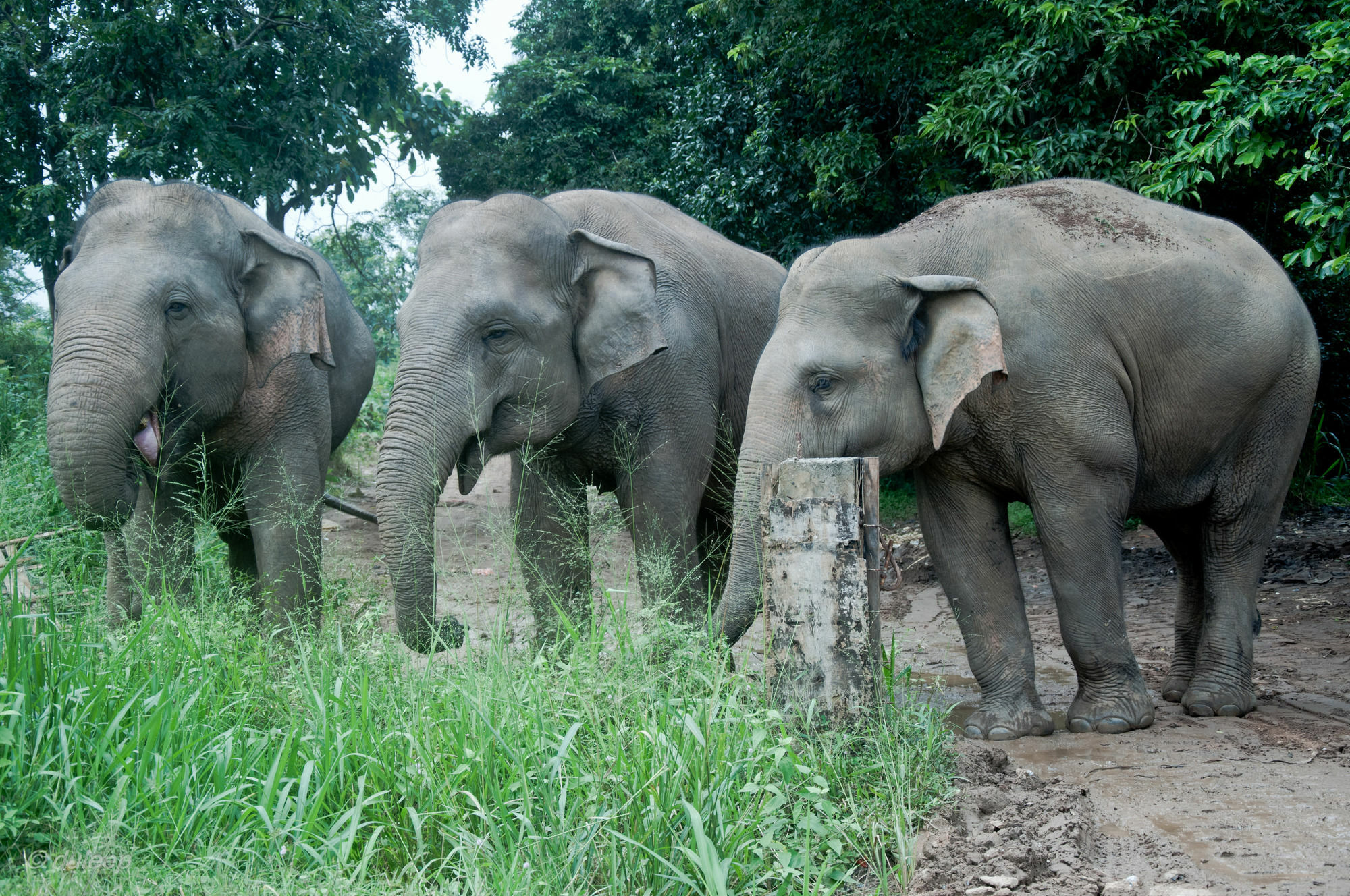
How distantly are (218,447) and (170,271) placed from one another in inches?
33.5

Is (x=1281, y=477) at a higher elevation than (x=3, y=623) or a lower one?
higher

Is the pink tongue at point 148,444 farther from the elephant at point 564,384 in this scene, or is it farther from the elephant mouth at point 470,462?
the elephant mouth at point 470,462

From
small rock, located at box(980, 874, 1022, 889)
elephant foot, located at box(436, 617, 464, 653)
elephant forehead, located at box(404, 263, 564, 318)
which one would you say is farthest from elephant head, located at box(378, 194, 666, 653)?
small rock, located at box(980, 874, 1022, 889)

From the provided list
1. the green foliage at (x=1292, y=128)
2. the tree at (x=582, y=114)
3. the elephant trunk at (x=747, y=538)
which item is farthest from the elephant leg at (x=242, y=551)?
the tree at (x=582, y=114)

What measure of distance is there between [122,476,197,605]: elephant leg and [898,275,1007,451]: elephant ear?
2974mm

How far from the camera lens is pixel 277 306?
5.24 m

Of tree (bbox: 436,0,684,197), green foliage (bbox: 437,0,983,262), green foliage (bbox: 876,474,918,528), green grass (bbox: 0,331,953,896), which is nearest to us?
green grass (bbox: 0,331,953,896)

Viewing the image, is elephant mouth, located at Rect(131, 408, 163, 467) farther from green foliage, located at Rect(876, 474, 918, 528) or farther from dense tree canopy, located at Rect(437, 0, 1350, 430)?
green foliage, located at Rect(876, 474, 918, 528)

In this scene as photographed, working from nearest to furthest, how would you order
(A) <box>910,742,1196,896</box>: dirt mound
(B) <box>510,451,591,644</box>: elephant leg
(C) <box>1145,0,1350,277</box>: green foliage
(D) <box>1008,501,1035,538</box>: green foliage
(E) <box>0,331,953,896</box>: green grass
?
(E) <box>0,331,953,896</box>: green grass, (A) <box>910,742,1196,896</box>: dirt mound, (B) <box>510,451,591,644</box>: elephant leg, (C) <box>1145,0,1350,277</box>: green foliage, (D) <box>1008,501,1035,538</box>: green foliage

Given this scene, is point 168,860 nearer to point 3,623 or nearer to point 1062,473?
point 3,623

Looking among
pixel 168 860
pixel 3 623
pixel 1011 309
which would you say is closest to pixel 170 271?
pixel 3 623

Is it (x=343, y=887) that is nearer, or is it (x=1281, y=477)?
(x=343, y=887)

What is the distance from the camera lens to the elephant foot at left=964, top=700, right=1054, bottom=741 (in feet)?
14.5

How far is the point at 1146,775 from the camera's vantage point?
387cm
